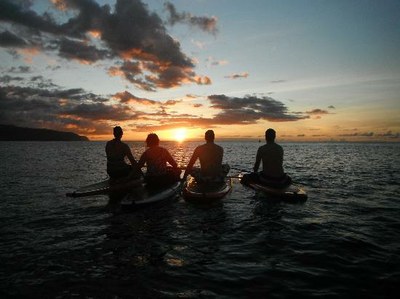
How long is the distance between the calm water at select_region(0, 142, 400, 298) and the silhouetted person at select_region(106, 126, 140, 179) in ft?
6.95

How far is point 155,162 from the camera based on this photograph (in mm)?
15117

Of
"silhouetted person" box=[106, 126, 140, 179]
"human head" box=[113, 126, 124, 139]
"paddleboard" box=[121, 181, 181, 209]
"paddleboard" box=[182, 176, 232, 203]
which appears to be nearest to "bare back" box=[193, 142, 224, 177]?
"paddleboard" box=[182, 176, 232, 203]

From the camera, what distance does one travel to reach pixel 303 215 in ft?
44.0

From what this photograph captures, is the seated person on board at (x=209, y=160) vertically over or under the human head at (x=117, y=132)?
under

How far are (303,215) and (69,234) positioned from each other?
9711 mm

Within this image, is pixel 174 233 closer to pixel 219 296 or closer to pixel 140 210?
pixel 140 210

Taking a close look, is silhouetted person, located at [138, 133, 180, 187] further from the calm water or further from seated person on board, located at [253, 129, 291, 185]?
seated person on board, located at [253, 129, 291, 185]

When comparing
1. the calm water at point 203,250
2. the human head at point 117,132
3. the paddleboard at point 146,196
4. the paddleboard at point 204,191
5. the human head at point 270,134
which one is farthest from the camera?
the human head at point 117,132

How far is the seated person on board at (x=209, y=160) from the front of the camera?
49.5ft

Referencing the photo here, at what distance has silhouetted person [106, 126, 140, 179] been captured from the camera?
647 inches

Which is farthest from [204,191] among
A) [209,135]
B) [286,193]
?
[286,193]

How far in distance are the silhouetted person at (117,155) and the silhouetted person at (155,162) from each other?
4.74 ft

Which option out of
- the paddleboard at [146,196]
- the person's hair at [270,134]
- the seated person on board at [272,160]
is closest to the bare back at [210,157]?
the paddleboard at [146,196]

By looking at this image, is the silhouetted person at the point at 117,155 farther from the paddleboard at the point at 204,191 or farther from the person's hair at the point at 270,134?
the person's hair at the point at 270,134
